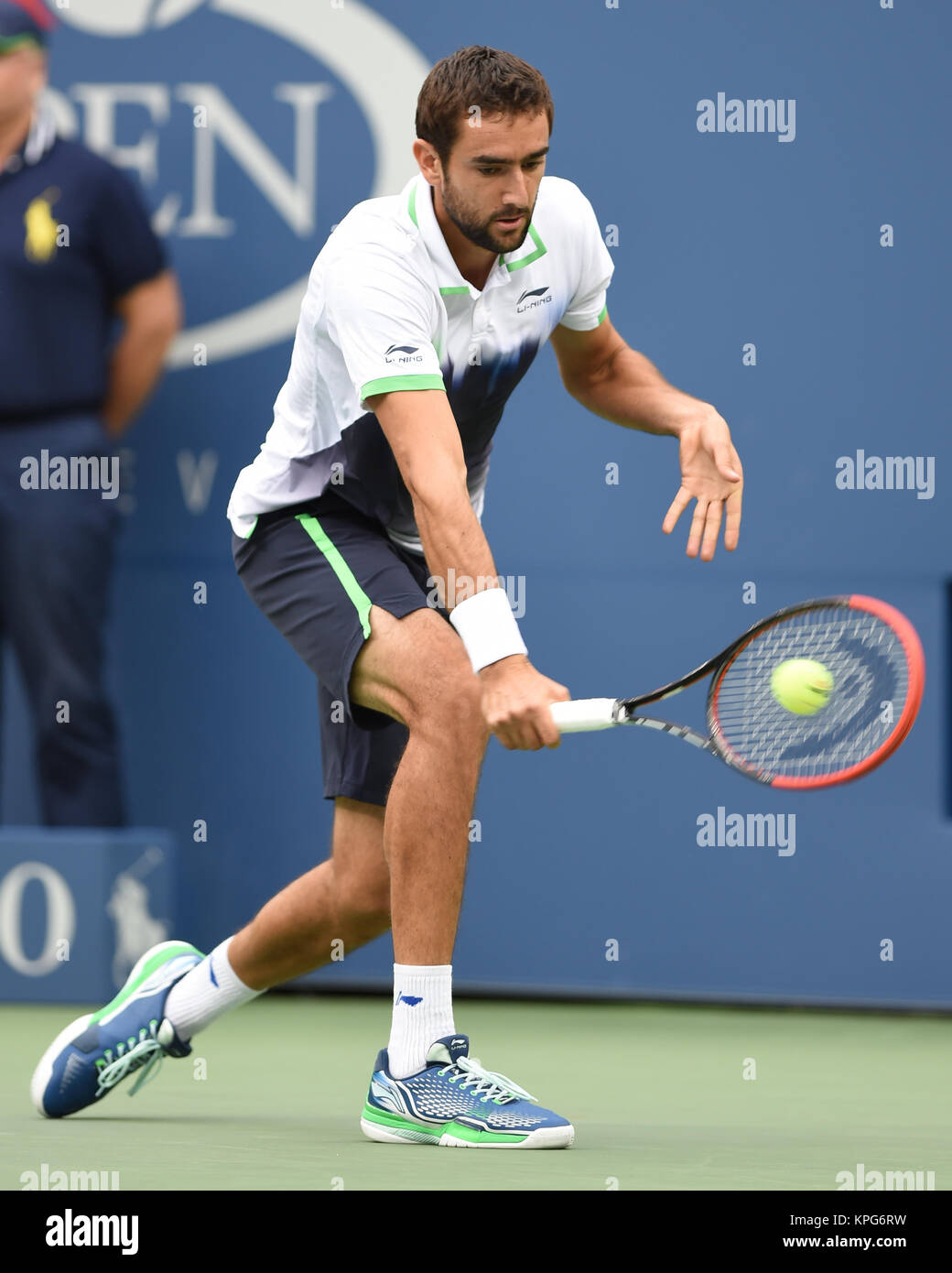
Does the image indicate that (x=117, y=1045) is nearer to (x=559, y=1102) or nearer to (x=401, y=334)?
(x=559, y=1102)

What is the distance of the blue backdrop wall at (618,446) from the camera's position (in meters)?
5.00

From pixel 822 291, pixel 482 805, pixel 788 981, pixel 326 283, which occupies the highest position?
pixel 822 291

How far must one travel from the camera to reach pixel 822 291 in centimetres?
506

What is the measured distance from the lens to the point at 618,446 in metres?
5.17

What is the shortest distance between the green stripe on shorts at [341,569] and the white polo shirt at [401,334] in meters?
0.05

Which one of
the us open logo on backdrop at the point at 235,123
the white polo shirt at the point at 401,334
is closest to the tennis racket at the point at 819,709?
the white polo shirt at the point at 401,334

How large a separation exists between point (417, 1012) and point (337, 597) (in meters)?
0.64

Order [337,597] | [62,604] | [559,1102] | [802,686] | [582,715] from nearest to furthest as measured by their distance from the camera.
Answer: [582,715], [802,686], [337,597], [559,1102], [62,604]

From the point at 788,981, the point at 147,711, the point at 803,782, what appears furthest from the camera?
the point at 147,711

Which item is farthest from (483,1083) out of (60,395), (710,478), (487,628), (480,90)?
(60,395)

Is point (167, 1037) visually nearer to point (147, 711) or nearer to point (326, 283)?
point (326, 283)
